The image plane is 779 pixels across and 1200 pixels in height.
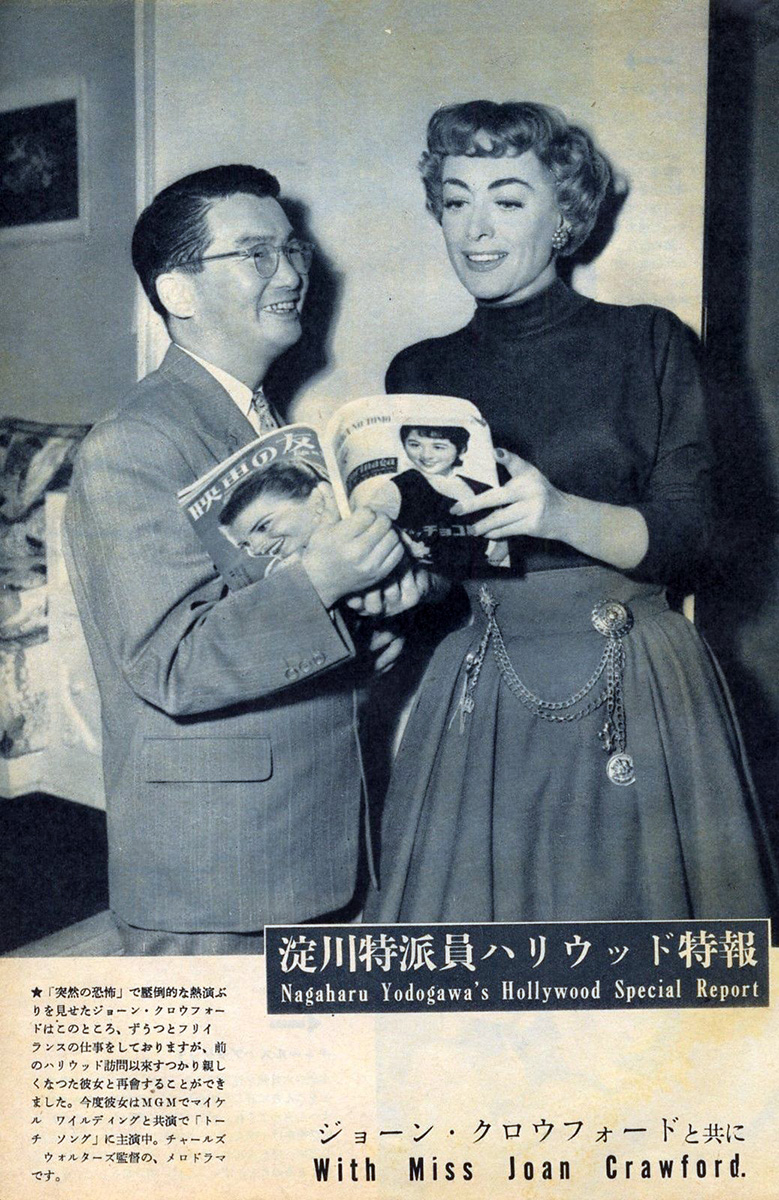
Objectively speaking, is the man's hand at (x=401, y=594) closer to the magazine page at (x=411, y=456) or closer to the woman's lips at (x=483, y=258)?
the magazine page at (x=411, y=456)

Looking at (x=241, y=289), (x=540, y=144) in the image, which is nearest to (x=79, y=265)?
(x=241, y=289)

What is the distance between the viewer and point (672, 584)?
1.64m

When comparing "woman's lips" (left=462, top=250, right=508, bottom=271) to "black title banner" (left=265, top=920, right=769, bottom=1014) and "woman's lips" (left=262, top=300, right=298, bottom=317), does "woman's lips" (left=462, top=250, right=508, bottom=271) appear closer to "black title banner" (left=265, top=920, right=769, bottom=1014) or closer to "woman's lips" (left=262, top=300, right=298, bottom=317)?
"woman's lips" (left=262, top=300, right=298, bottom=317)

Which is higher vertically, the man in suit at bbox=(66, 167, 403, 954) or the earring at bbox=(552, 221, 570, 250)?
the earring at bbox=(552, 221, 570, 250)

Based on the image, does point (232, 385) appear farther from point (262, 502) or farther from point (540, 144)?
point (540, 144)

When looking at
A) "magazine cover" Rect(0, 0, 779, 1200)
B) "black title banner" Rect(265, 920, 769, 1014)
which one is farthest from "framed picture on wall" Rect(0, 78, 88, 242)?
"black title banner" Rect(265, 920, 769, 1014)

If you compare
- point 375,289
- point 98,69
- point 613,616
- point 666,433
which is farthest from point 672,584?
point 98,69

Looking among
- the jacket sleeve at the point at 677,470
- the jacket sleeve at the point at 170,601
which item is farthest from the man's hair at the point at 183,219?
the jacket sleeve at the point at 677,470

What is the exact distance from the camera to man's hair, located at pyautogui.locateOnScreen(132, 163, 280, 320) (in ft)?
5.24

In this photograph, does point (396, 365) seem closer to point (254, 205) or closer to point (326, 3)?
point (254, 205)

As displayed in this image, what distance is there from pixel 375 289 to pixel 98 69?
57 centimetres

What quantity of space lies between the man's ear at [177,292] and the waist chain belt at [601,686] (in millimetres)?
640

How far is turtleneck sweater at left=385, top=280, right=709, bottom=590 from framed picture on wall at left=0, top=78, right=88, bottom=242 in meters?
0.67

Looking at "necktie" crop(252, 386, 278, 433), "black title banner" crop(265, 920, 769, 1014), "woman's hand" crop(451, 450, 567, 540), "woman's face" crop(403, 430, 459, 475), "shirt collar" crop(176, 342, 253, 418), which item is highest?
"shirt collar" crop(176, 342, 253, 418)
